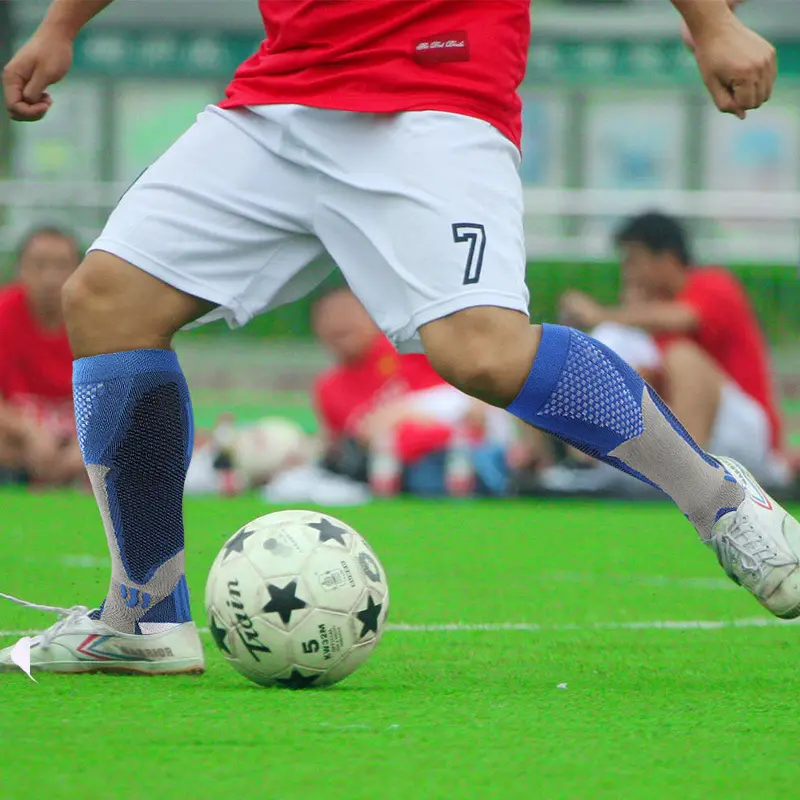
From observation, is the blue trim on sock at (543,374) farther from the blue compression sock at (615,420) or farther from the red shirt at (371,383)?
the red shirt at (371,383)

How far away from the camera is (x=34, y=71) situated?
3564 mm

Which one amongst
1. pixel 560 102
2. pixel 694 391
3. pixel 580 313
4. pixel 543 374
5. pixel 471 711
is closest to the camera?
pixel 471 711

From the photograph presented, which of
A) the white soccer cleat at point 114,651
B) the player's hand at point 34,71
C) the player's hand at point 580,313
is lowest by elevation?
the player's hand at point 580,313

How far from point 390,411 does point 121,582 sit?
233 inches

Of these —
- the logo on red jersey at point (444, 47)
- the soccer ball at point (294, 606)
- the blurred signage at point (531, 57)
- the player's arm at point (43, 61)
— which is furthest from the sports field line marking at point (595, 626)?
the blurred signage at point (531, 57)

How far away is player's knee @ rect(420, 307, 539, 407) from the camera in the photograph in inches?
127

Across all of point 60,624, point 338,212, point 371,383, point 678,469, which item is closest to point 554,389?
point 678,469

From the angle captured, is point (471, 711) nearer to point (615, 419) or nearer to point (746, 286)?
point (615, 419)

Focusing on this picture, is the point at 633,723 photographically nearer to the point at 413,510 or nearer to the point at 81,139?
the point at 413,510

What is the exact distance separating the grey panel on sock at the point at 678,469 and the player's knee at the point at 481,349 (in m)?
0.30

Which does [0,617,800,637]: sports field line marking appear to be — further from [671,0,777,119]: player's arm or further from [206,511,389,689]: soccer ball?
[671,0,777,119]: player's arm

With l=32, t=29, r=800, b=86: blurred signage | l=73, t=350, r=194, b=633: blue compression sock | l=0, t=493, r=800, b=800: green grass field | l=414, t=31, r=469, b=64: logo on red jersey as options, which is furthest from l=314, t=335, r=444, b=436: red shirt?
l=32, t=29, r=800, b=86: blurred signage

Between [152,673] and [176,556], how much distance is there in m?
0.25

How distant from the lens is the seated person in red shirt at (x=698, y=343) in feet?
28.1
